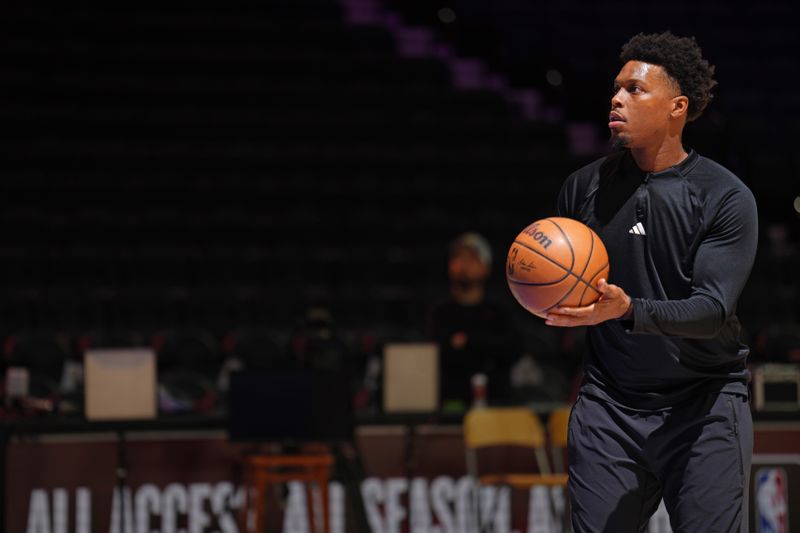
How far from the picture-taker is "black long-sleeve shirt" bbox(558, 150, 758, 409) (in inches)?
121

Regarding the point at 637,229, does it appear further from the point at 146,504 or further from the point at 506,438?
the point at 146,504

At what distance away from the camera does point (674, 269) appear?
3139mm

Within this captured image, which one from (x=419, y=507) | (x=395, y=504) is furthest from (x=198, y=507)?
(x=419, y=507)

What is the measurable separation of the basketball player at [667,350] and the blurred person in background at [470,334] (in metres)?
3.71

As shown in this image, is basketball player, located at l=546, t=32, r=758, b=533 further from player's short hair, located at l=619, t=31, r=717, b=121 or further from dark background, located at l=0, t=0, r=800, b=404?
dark background, located at l=0, t=0, r=800, b=404

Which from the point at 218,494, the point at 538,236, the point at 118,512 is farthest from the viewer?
the point at 218,494

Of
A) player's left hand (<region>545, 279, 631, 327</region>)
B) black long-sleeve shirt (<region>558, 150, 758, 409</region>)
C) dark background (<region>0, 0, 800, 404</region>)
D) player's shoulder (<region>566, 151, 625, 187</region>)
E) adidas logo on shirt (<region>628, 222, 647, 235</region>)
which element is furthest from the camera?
dark background (<region>0, 0, 800, 404</region>)

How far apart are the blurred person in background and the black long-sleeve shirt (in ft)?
12.1

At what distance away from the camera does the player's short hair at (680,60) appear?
10.3 feet

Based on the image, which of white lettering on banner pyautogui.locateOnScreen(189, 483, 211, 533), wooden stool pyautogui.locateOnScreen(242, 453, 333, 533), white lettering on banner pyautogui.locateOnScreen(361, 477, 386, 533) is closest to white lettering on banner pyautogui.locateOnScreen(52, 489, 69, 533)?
white lettering on banner pyautogui.locateOnScreen(189, 483, 211, 533)

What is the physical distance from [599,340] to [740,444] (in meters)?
0.45

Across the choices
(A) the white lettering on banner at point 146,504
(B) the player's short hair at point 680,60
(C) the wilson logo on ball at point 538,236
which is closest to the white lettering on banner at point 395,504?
(A) the white lettering on banner at point 146,504

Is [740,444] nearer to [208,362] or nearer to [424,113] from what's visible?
[208,362]

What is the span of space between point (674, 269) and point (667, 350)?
21 cm
